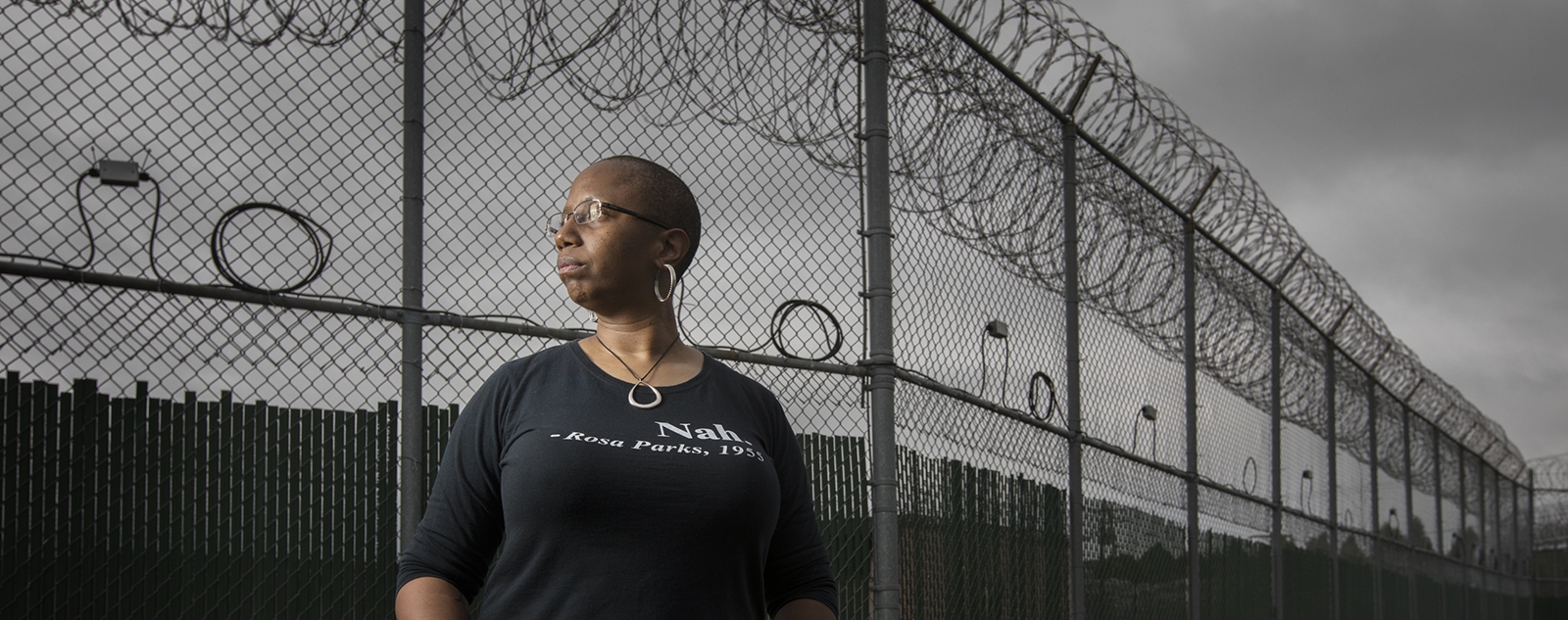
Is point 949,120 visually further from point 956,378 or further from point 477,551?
point 477,551

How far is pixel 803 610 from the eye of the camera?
2.33 m

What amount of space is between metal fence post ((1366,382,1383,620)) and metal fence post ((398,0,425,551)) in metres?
12.4

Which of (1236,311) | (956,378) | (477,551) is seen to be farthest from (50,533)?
(1236,311)

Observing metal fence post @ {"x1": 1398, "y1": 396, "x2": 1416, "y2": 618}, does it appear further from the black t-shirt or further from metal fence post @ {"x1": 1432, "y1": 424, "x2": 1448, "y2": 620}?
the black t-shirt

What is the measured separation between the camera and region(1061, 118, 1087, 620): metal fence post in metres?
6.82

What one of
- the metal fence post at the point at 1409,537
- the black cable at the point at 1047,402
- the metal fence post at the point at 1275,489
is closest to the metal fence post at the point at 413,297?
the black cable at the point at 1047,402

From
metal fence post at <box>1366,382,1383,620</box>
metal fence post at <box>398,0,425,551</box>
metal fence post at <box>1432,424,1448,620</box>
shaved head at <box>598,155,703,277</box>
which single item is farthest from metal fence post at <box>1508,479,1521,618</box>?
shaved head at <box>598,155,703,277</box>

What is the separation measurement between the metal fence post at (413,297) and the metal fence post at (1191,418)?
5.94 m

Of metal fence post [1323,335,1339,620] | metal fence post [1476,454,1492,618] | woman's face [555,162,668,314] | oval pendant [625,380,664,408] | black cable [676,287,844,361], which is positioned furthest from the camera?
metal fence post [1476,454,1492,618]

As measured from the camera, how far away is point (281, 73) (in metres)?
3.74

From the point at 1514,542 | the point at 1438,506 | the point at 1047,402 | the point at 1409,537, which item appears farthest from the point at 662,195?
the point at 1514,542

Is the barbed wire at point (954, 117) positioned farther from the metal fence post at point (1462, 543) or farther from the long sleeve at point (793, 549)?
the metal fence post at point (1462, 543)

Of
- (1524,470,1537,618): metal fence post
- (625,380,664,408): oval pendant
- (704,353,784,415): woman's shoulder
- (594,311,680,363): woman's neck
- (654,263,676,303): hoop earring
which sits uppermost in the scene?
(654,263,676,303): hoop earring

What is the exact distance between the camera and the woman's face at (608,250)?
2.24 meters
